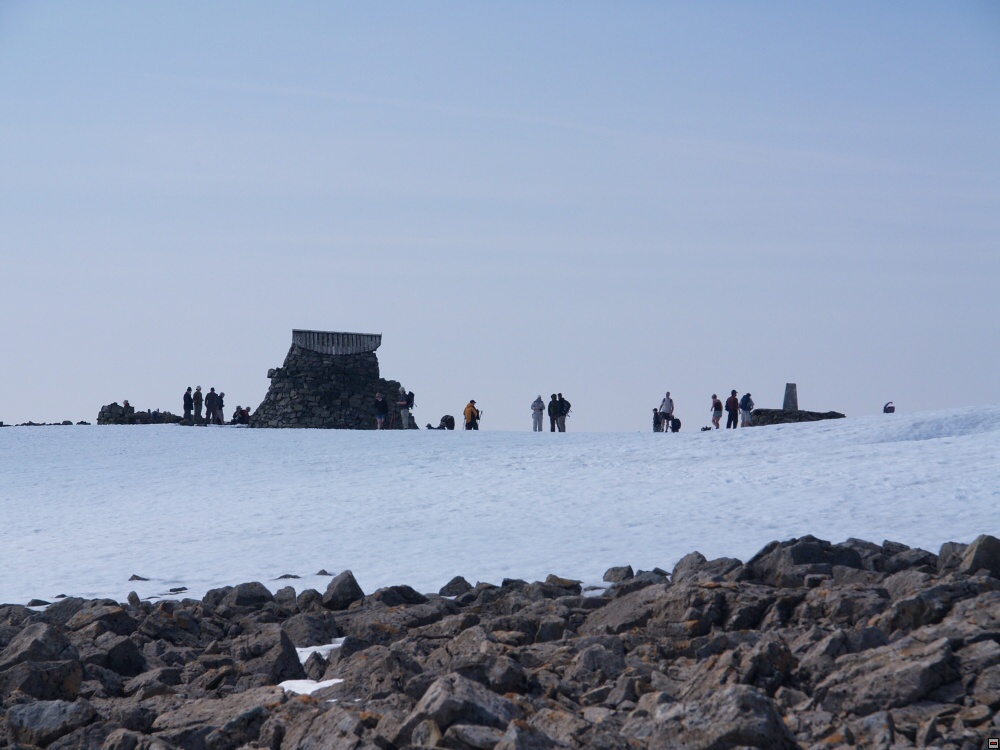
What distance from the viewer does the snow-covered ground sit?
1236 cm

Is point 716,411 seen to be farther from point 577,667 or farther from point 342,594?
point 577,667

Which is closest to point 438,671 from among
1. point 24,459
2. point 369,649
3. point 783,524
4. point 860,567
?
point 369,649

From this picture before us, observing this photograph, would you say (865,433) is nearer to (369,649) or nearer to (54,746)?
(369,649)

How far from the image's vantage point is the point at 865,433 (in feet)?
66.8

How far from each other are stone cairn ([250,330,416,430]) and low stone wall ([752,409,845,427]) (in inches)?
474

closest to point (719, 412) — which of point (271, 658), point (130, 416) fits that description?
point (130, 416)

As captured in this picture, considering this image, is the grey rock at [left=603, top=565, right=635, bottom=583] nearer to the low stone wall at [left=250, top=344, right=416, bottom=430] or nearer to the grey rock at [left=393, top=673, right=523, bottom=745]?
the grey rock at [left=393, top=673, right=523, bottom=745]

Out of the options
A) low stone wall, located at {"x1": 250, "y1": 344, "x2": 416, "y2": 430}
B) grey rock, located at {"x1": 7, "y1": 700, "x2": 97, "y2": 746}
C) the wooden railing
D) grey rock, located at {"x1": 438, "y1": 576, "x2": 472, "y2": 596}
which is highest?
the wooden railing

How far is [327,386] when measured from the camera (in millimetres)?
36188

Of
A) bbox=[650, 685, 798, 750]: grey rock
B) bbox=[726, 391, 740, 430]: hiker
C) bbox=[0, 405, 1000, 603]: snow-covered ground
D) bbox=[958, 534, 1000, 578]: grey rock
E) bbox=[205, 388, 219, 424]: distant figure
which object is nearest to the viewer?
bbox=[650, 685, 798, 750]: grey rock

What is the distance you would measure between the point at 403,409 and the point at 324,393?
103 inches

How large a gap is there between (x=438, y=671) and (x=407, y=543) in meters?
6.82

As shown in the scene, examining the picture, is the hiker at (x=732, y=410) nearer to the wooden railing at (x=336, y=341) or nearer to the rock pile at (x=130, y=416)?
the wooden railing at (x=336, y=341)

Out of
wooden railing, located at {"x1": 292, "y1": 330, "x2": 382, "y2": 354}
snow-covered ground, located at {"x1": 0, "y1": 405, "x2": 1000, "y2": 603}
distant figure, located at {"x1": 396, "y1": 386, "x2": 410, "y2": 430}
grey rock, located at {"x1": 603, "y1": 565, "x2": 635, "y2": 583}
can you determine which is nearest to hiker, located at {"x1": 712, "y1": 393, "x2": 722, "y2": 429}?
snow-covered ground, located at {"x1": 0, "y1": 405, "x2": 1000, "y2": 603}
